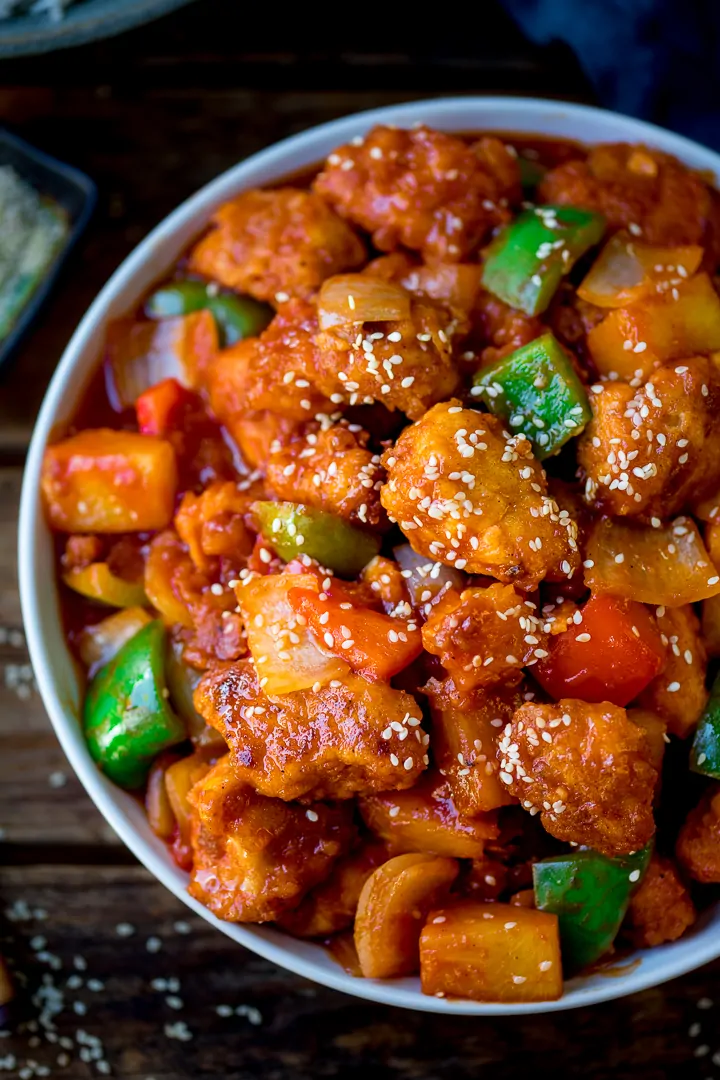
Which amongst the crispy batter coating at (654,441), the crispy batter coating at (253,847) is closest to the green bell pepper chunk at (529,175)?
the crispy batter coating at (654,441)

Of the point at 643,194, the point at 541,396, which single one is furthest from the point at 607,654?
the point at 643,194

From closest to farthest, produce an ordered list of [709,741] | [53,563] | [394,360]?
[394,360]
[709,741]
[53,563]

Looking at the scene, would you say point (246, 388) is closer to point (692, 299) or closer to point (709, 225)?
point (692, 299)

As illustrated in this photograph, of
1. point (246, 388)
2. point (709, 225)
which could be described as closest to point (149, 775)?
point (246, 388)

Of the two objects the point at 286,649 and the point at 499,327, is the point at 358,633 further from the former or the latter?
the point at 499,327

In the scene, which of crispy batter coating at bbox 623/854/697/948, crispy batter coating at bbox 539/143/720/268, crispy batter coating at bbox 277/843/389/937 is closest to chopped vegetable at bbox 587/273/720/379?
crispy batter coating at bbox 539/143/720/268

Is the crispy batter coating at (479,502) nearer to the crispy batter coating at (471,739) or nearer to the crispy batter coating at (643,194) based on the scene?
the crispy batter coating at (471,739)

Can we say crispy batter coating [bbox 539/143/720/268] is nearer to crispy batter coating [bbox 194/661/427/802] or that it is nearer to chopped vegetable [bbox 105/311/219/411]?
chopped vegetable [bbox 105/311/219/411]
